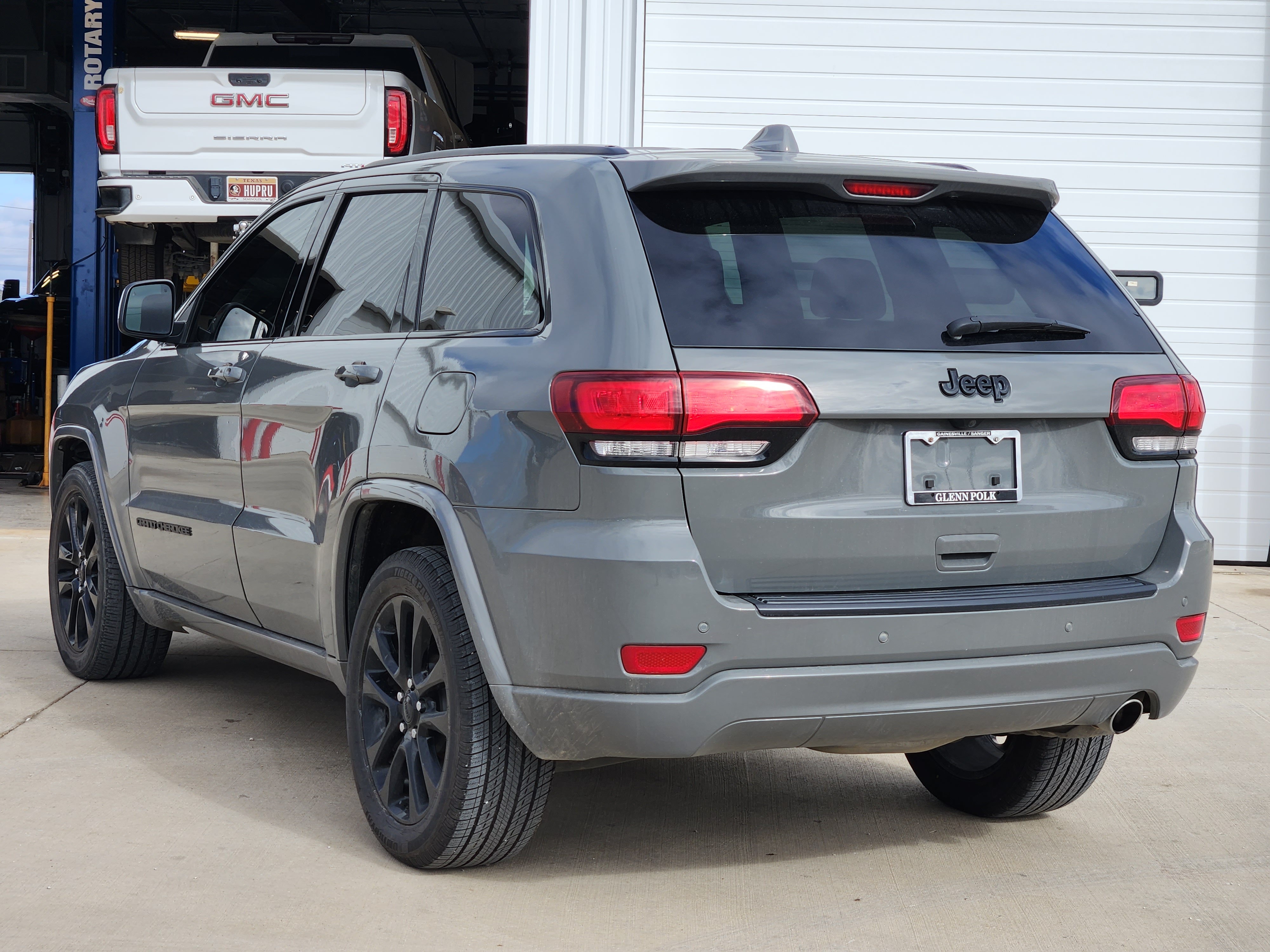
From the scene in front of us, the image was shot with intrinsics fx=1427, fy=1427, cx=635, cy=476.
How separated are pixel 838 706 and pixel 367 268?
1.79 m

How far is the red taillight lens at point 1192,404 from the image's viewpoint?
325 centimetres

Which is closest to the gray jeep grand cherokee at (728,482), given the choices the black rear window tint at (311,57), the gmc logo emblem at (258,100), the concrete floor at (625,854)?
the concrete floor at (625,854)

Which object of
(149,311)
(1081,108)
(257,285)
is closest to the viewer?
(257,285)

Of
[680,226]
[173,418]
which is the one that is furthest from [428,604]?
[173,418]

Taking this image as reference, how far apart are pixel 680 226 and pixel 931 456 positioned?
72 centimetres

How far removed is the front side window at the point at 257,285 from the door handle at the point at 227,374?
4.4 inches

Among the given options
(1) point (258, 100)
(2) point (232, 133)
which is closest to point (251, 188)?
(2) point (232, 133)

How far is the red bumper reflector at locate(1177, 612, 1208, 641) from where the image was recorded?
3215mm

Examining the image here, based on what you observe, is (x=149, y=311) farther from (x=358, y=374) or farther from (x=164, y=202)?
(x=164, y=202)

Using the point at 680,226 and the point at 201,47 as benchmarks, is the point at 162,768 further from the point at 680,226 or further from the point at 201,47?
the point at 201,47

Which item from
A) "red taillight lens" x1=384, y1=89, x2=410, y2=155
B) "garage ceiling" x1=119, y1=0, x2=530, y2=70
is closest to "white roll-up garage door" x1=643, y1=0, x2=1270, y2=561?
"red taillight lens" x1=384, y1=89, x2=410, y2=155

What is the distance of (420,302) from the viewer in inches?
138

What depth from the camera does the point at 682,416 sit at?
2.77 m

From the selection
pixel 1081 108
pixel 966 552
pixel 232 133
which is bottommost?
pixel 966 552
